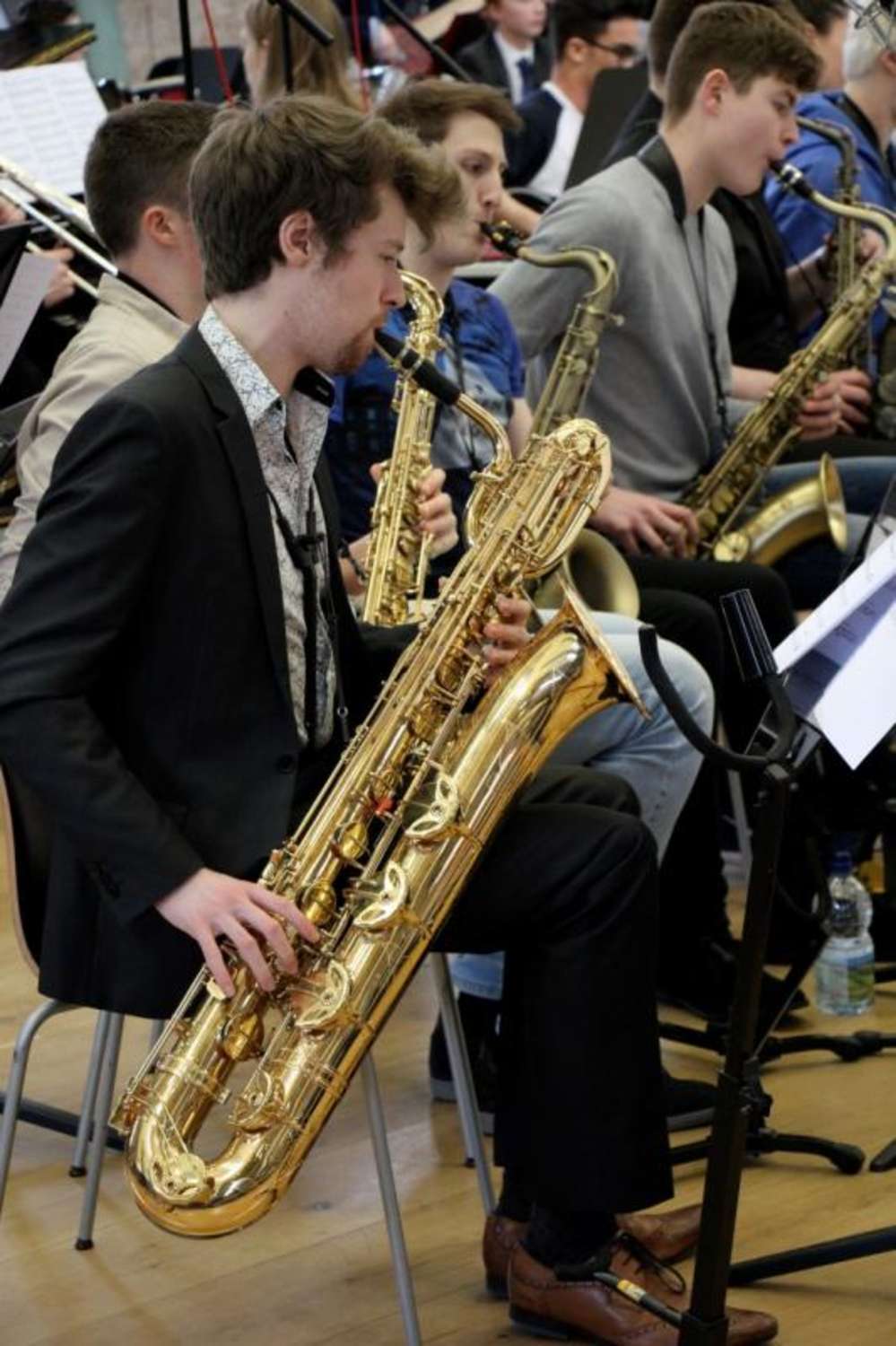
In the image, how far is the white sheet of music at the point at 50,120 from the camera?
434cm

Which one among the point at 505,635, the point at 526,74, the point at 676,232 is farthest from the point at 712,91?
the point at 526,74

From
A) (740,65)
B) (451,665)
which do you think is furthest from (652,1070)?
(740,65)

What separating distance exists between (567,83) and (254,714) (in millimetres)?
4760

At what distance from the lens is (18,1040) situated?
9.10 ft

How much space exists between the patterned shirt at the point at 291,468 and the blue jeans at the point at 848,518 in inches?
78.9

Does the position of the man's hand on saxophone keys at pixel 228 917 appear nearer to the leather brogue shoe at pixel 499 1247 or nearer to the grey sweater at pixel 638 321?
the leather brogue shoe at pixel 499 1247

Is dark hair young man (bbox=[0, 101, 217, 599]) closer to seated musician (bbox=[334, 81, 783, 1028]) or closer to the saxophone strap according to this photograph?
seated musician (bbox=[334, 81, 783, 1028])

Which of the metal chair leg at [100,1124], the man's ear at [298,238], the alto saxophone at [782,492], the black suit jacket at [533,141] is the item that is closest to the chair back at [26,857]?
the metal chair leg at [100,1124]

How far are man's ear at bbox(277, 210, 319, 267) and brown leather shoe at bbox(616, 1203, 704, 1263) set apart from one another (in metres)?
1.33

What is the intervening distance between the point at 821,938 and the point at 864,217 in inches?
99.5

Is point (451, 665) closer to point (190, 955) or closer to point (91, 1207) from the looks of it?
point (190, 955)

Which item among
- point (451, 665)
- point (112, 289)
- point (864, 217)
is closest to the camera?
point (451, 665)

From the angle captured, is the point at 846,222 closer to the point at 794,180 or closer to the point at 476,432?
the point at 794,180

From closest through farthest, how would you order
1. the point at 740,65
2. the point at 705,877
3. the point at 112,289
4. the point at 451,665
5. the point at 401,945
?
1. the point at 401,945
2. the point at 451,665
3. the point at 112,289
4. the point at 705,877
5. the point at 740,65
